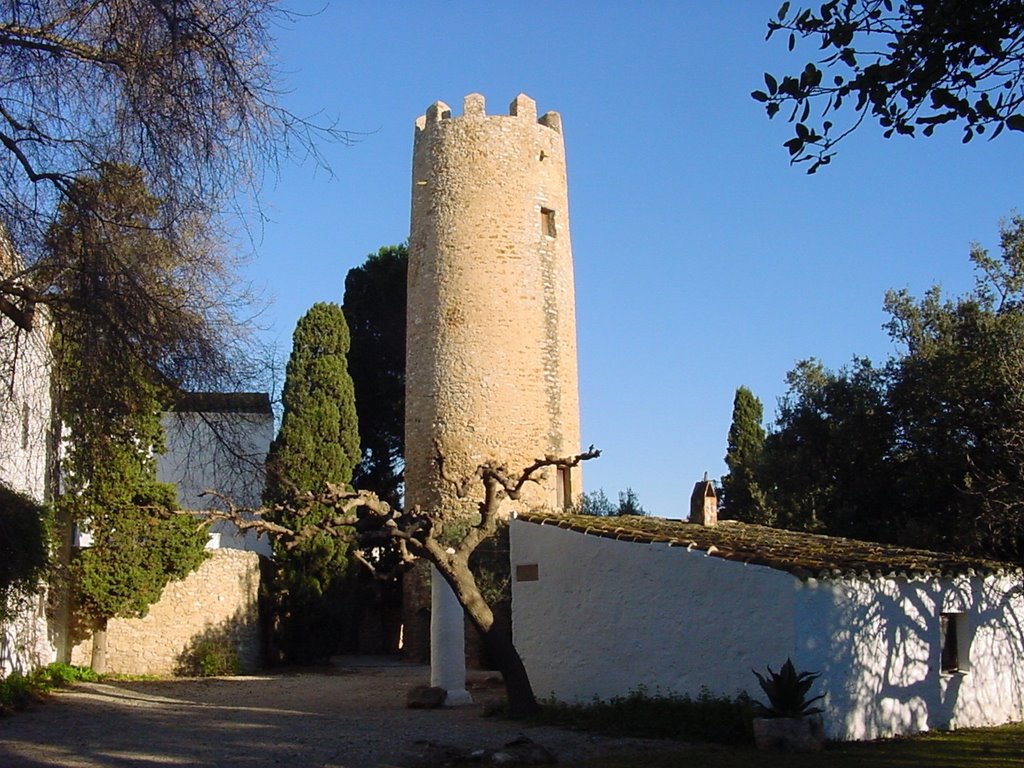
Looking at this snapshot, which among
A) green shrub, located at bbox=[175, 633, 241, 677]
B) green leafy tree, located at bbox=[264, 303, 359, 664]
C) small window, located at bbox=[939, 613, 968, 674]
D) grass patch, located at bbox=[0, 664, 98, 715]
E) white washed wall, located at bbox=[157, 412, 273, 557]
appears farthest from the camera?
green leafy tree, located at bbox=[264, 303, 359, 664]

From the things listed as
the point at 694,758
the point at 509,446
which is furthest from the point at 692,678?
the point at 509,446

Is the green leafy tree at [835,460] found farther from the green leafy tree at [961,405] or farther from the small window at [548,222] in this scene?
the small window at [548,222]

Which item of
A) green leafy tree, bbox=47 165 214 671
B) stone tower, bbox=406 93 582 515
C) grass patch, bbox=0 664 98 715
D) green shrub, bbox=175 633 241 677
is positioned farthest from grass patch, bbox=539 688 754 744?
stone tower, bbox=406 93 582 515

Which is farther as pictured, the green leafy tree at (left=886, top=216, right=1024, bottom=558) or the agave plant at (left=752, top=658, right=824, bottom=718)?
the green leafy tree at (left=886, top=216, right=1024, bottom=558)

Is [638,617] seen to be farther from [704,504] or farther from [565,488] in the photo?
[565,488]

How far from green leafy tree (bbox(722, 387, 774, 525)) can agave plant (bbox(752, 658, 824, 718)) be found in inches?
556

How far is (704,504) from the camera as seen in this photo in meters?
19.1

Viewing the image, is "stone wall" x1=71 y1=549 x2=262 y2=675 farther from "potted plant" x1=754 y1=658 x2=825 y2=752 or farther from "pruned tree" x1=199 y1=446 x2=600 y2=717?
"potted plant" x1=754 y1=658 x2=825 y2=752

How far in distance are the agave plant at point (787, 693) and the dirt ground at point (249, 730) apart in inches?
53.8

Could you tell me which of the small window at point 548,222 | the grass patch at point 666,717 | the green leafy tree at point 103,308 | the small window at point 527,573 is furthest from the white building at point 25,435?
the small window at point 548,222

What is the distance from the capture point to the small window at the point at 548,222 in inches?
1091

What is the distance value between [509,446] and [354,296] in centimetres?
1404

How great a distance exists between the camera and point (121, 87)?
7.12m

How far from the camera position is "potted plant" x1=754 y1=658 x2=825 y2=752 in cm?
1200
